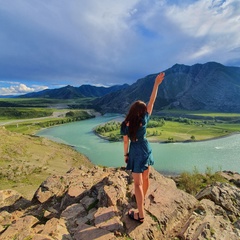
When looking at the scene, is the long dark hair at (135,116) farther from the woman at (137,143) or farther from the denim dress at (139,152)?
the denim dress at (139,152)

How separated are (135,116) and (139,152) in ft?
3.90

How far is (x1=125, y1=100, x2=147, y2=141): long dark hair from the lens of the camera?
688cm

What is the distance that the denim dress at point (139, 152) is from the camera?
7.09 m

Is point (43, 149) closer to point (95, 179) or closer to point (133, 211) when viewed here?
point (95, 179)

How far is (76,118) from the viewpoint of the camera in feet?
571

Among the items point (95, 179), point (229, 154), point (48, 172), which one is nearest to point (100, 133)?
point (229, 154)

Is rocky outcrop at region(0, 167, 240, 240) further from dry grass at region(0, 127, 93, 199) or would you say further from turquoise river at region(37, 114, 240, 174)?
turquoise river at region(37, 114, 240, 174)

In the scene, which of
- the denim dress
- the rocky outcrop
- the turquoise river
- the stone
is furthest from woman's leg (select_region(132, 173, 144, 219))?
the turquoise river

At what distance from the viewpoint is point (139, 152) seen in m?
7.20

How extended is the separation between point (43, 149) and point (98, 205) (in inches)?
2210

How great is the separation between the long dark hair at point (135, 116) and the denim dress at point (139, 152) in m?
0.16

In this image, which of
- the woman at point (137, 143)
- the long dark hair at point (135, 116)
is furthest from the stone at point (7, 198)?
the long dark hair at point (135, 116)

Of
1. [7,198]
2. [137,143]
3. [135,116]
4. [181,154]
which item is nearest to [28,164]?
[7,198]

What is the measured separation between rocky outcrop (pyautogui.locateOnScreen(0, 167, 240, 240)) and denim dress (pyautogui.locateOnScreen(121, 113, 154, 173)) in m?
2.07
